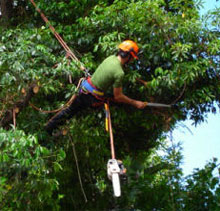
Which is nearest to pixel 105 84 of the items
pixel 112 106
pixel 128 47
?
pixel 128 47

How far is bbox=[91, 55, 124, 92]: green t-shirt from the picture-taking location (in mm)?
4414

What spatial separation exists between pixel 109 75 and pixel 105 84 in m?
0.17

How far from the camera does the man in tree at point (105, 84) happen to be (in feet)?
14.6

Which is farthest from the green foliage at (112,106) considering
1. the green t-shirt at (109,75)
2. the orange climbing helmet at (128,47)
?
the orange climbing helmet at (128,47)

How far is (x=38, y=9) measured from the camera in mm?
6250

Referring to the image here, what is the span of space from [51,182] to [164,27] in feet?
7.76

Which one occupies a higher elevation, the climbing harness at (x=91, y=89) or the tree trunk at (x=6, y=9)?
the tree trunk at (x=6, y=9)

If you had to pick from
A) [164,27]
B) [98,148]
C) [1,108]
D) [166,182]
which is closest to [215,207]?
[166,182]

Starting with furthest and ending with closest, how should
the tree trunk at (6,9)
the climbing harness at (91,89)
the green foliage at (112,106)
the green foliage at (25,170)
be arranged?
the tree trunk at (6,9), the green foliage at (112,106), the climbing harness at (91,89), the green foliage at (25,170)

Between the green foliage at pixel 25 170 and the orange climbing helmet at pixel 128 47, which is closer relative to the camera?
the green foliage at pixel 25 170

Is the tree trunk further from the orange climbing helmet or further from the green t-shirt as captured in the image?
the orange climbing helmet

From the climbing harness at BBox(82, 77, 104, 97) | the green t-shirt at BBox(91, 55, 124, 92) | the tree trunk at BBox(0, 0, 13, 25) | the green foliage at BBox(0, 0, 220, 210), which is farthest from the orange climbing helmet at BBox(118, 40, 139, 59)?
the tree trunk at BBox(0, 0, 13, 25)

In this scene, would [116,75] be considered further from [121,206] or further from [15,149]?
[121,206]

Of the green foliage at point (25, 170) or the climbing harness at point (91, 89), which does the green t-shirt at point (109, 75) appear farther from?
the green foliage at point (25, 170)
